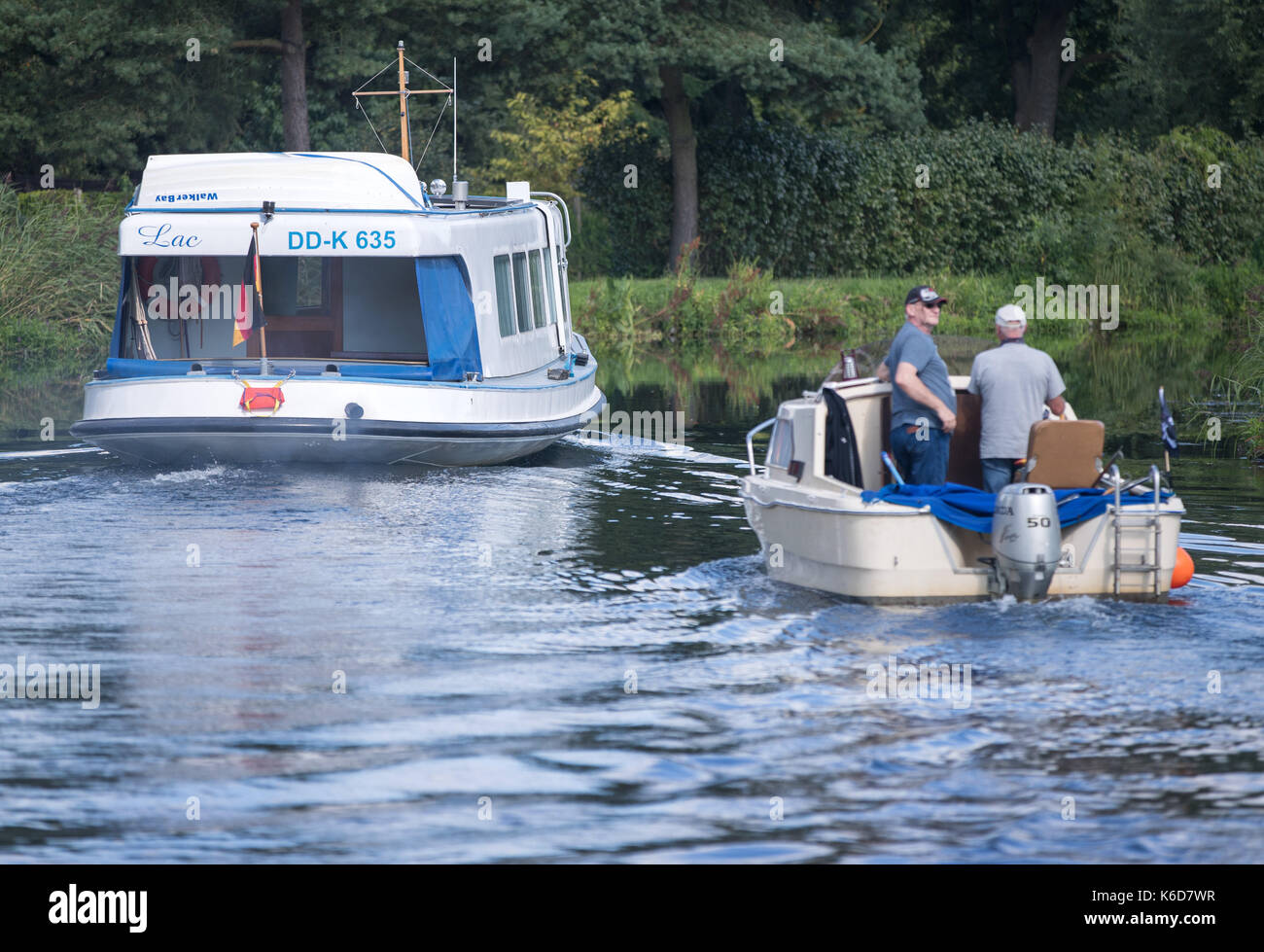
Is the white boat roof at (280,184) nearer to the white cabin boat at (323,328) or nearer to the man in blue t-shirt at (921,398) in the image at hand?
the white cabin boat at (323,328)

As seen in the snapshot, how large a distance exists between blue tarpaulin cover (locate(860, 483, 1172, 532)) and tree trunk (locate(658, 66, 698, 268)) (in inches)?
1214

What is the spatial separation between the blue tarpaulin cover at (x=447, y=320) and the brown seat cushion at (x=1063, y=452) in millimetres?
7610

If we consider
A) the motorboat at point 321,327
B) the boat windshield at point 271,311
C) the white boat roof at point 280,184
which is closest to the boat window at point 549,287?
the motorboat at point 321,327

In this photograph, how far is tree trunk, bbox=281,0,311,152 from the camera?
3734 cm

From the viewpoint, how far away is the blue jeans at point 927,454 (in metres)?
11.7

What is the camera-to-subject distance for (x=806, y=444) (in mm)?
11859

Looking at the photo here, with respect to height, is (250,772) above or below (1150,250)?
below

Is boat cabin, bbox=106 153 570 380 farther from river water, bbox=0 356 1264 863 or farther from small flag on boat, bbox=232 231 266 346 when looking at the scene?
river water, bbox=0 356 1264 863
